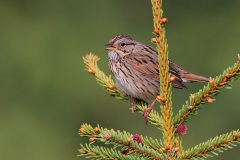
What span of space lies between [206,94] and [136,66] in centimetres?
162

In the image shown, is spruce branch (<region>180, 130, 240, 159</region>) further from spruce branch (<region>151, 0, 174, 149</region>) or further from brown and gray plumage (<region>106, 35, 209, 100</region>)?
brown and gray plumage (<region>106, 35, 209, 100</region>)

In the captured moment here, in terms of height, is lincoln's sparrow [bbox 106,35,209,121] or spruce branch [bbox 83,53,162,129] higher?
lincoln's sparrow [bbox 106,35,209,121]

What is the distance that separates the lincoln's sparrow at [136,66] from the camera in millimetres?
4184

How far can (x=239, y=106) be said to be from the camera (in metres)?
10.7

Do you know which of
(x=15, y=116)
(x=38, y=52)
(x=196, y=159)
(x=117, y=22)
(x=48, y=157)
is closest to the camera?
(x=196, y=159)

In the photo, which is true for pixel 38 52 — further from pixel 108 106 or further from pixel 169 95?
pixel 169 95

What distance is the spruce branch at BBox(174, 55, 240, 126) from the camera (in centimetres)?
265

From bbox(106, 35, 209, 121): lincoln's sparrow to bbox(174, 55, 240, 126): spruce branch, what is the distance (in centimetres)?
130

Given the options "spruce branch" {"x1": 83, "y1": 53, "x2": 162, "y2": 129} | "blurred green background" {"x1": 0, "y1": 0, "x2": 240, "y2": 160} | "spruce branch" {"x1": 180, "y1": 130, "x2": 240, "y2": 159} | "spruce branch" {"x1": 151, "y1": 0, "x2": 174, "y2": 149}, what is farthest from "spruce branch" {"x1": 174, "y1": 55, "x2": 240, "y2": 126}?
"blurred green background" {"x1": 0, "y1": 0, "x2": 240, "y2": 160}

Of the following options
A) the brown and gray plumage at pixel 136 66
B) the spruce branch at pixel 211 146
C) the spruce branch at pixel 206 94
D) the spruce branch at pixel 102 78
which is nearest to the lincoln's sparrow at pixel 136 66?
the brown and gray plumage at pixel 136 66

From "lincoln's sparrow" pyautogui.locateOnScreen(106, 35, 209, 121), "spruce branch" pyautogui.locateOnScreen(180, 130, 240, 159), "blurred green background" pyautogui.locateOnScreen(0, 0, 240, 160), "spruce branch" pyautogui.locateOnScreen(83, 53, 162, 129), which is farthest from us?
"blurred green background" pyautogui.locateOnScreen(0, 0, 240, 160)

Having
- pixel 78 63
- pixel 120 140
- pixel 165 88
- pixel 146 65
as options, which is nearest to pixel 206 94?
pixel 165 88

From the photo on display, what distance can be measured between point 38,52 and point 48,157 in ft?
9.28

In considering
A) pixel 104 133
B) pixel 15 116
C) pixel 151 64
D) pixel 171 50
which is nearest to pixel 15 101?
pixel 15 116
